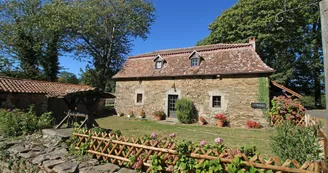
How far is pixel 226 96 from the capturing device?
12836 millimetres

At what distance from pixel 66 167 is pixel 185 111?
10422mm

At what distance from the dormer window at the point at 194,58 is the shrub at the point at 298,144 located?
10.9 meters

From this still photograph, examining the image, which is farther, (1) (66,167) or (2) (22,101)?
(2) (22,101)

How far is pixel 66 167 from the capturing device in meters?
3.73

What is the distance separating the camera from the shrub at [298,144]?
3104 millimetres

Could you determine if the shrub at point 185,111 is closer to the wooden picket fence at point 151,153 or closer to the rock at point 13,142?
the wooden picket fence at point 151,153

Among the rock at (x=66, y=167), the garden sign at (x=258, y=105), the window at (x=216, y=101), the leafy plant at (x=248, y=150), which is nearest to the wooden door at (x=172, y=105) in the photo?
the window at (x=216, y=101)

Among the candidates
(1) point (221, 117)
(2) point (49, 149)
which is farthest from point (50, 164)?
(1) point (221, 117)

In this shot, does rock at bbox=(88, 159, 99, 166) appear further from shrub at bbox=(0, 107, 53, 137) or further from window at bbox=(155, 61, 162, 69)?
window at bbox=(155, 61, 162, 69)

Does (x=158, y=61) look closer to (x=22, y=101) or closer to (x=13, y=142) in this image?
(x=22, y=101)

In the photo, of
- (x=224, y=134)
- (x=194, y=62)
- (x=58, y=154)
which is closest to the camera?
(x=58, y=154)

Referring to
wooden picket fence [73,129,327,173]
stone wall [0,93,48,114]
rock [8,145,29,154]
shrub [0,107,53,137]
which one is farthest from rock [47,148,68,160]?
stone wall [0,93,48,114]

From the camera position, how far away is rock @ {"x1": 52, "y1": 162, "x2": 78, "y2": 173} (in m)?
3.62

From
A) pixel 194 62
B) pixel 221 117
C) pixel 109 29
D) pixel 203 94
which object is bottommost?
pixel 221 117
